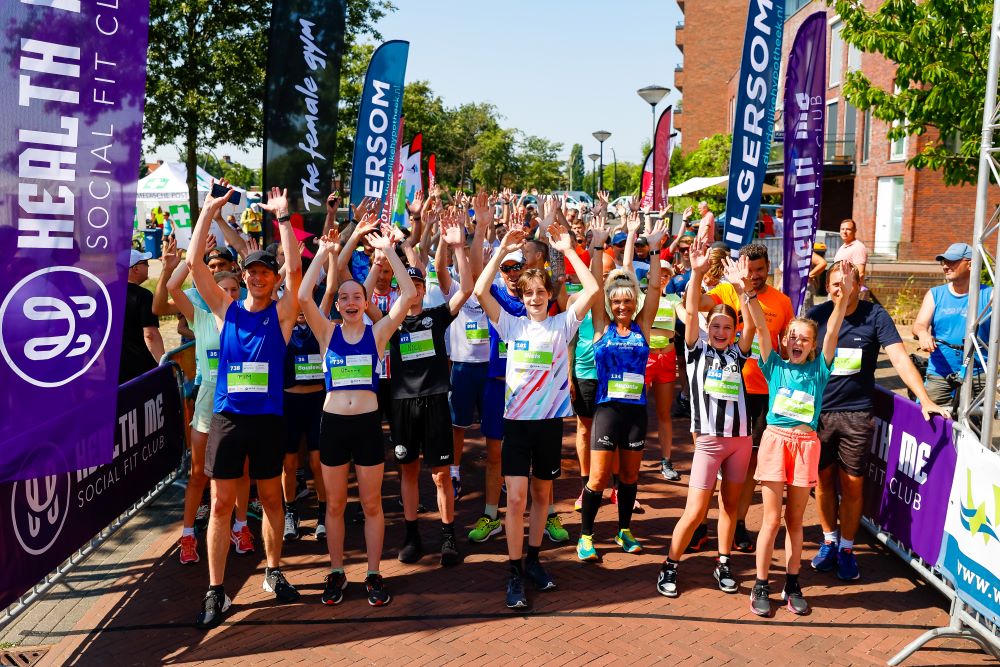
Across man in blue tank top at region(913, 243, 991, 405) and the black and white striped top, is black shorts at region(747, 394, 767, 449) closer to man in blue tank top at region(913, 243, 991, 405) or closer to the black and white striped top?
the black and white striped top

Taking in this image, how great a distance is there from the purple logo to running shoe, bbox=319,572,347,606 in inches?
78.8

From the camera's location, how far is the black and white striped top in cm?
504

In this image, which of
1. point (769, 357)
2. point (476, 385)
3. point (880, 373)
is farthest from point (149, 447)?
point (880, 373)

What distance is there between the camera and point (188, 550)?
5.71 meters

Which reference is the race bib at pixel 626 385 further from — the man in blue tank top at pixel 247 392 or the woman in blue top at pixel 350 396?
the man in blue tank top at pixel 247 392

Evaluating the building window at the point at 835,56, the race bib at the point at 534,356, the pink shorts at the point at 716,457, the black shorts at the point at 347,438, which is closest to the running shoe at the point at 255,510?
the black shorts at the point at 347,438

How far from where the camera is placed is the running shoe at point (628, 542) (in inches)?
232

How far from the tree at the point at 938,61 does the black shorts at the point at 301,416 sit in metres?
9.32

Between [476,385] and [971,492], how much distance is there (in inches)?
133

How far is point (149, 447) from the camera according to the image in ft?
20.7

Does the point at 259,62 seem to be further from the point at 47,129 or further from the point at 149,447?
the point at 47,129

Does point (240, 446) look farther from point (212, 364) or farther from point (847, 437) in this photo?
point (847, 437)

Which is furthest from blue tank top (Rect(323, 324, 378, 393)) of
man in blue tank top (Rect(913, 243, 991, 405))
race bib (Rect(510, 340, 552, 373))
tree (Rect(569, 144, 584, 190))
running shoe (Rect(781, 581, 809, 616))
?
tree (Rect(569, 144, 584, 190))

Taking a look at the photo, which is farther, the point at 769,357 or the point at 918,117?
the point at 918,117
